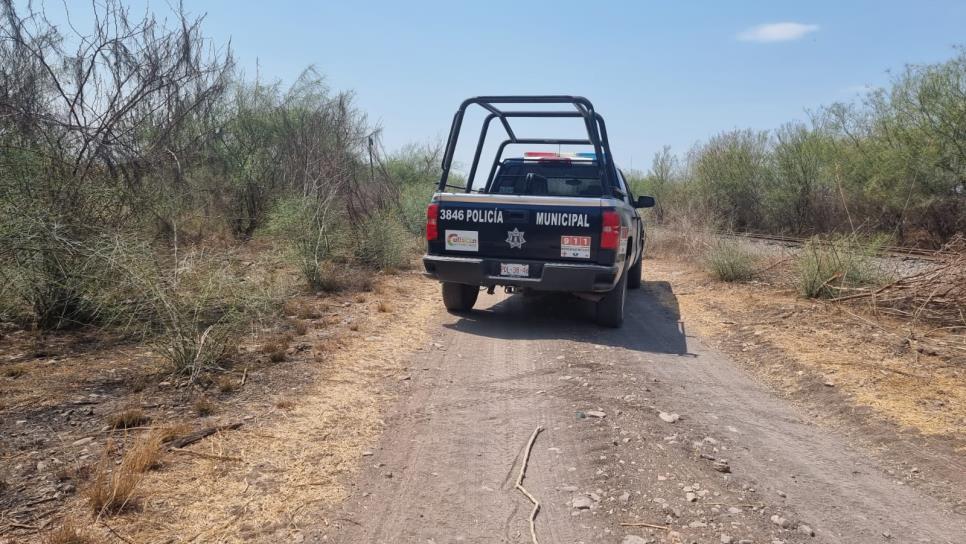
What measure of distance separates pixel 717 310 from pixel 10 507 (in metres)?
7.77

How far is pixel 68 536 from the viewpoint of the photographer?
2.50m

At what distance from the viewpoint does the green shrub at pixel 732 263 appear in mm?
10359

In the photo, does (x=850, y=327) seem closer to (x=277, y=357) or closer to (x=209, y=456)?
(x=277, y=357)

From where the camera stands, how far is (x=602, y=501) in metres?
3.05

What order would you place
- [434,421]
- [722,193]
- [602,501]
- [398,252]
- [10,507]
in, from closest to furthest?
[10,507], [602,501], [434,421], [398,252], [722,193]

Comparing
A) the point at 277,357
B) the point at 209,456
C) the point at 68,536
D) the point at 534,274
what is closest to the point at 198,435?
the point at 209,456

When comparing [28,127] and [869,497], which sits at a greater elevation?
[28,127]

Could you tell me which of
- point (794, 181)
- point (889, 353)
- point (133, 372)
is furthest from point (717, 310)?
point (794, 181)

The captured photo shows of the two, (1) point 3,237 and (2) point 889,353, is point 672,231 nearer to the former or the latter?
(2) point 889,353

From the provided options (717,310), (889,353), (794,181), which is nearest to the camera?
(889,353)

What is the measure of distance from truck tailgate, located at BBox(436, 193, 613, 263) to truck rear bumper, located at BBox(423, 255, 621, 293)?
4.6 inches

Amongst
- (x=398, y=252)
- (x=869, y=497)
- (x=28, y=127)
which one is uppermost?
(x=28, y=127)

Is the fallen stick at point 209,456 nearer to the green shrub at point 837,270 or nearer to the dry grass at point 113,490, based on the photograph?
the dry grass at point 113,490

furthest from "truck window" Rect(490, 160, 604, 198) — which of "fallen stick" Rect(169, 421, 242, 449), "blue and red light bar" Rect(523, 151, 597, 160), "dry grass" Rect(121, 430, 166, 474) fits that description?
"dry grass" Rect(121, 430, 166, 474)
